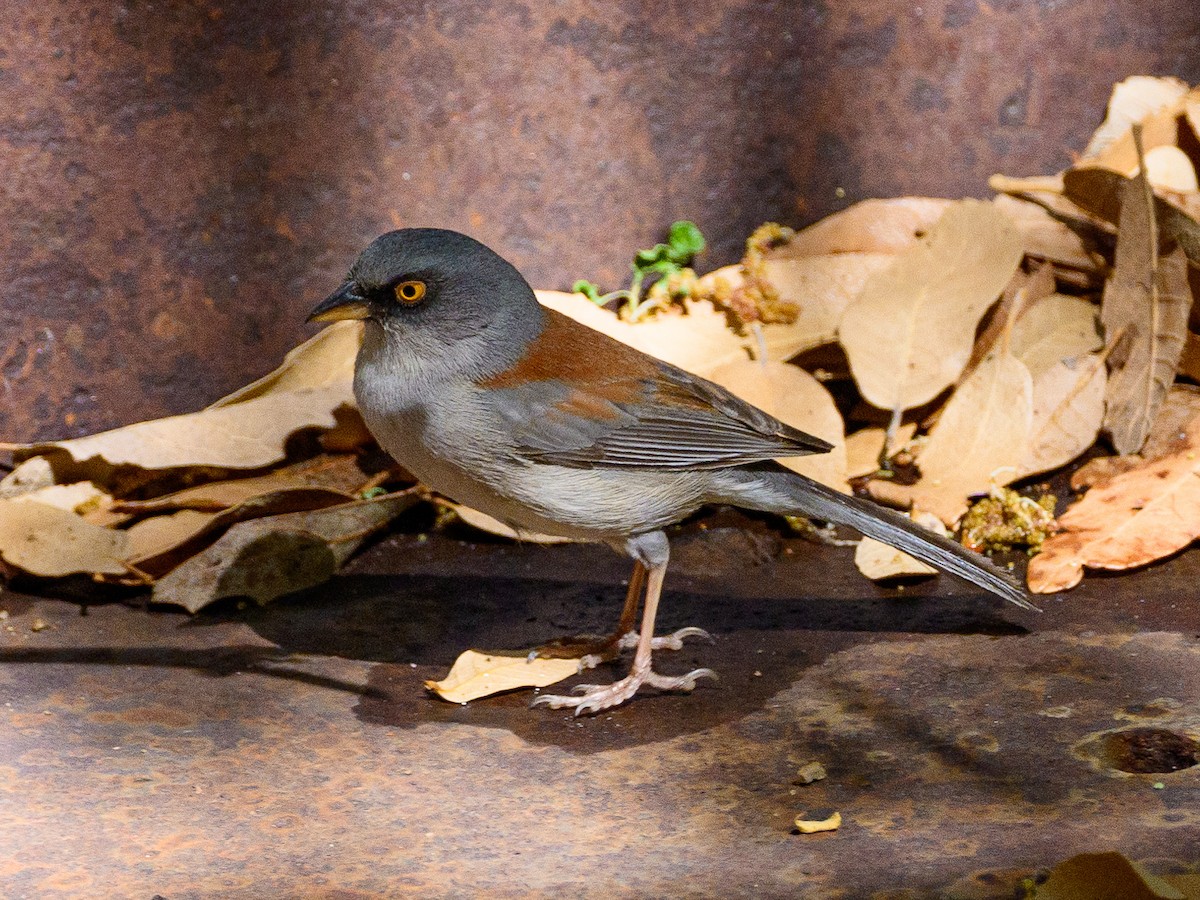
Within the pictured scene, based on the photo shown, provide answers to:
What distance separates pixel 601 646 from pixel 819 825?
1.19 m

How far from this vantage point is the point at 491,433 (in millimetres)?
3447

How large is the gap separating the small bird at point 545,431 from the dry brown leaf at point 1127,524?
0.37 metres

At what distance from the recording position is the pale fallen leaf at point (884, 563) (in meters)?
3.97

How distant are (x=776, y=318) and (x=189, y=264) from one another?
6.80 ft

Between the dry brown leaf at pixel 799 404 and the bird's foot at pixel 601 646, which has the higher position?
the dry brown leaf at pixel 799 404

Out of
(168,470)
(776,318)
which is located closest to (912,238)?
(776,318)

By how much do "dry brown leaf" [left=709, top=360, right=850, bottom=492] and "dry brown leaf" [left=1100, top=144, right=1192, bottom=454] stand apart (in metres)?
A: 0.91

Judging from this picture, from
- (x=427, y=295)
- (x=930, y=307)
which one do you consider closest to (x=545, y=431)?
(x=427, y=295)

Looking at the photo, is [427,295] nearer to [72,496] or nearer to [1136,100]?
[72,496]

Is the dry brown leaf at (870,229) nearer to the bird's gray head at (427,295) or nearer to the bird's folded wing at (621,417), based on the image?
the bird's folded wing at (621,417)

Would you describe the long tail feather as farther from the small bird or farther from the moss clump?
the moss clump

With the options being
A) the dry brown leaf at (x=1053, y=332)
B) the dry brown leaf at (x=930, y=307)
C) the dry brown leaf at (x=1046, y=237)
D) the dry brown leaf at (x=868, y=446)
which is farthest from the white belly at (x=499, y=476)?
the dry brown leaf at (x=1046, y=237)

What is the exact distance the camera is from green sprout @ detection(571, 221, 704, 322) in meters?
5.07

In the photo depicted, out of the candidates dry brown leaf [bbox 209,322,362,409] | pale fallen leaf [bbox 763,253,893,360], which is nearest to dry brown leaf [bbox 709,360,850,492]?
pale fallen leaf [bbox 763,253,893,360]
